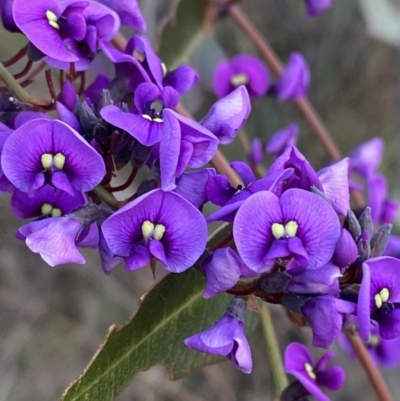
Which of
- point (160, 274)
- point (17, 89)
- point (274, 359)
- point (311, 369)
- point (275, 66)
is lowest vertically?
point (160, 274)

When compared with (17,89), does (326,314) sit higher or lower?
lower

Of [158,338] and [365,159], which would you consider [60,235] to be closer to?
[158,338]

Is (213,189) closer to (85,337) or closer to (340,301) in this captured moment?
(340,301)

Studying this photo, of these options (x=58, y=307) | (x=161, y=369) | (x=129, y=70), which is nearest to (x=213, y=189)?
(x=129, y=70)

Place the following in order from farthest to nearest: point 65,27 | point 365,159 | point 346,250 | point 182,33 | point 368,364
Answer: point 182,33 < point 365,159 < point 368,364 < point 65,27 < point 346,250

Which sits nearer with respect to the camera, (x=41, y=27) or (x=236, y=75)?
(x=41, y=27)

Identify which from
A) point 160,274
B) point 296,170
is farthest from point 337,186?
point 160,274

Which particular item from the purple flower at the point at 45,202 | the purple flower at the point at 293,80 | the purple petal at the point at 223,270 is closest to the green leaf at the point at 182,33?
the purple flower at the point at 293,80

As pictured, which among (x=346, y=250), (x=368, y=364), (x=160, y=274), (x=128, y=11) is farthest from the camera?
(x=160, y=274)
